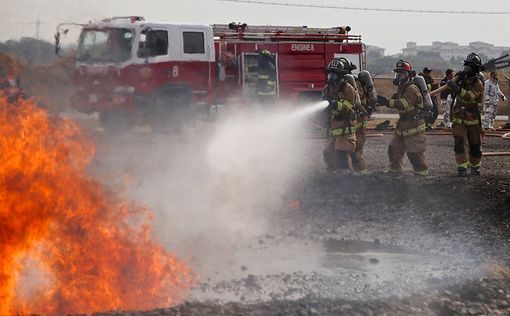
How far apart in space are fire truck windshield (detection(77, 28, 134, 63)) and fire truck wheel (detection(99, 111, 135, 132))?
1134mm

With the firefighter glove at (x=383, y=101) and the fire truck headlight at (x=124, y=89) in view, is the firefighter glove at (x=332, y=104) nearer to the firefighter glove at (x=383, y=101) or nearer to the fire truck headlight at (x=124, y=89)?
the firefighter glove at (x=383, y=101)

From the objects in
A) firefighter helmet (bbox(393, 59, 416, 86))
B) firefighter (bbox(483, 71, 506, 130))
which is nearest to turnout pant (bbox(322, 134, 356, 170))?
firefighter helmet (bbox(393, 59, 416, 86))

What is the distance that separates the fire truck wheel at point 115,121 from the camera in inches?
571

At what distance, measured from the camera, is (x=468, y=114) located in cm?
1084

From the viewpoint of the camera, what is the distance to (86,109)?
14055 millimetres

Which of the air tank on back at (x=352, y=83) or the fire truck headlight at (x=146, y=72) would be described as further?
the fire truck headlight at (x=146, y=72)

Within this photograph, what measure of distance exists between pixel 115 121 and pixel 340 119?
569cm

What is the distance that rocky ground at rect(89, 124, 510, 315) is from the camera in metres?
5.51

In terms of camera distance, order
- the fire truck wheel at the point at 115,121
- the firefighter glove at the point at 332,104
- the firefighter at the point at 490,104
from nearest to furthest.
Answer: the firefighter glove at the point at 332,104 < the fire truck wheel at the point at 115,121 < the firefighter at the point at 490,104

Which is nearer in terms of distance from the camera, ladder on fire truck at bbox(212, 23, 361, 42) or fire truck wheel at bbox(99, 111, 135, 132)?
fire truck wheel at bbox(99, 111, 135, 132)

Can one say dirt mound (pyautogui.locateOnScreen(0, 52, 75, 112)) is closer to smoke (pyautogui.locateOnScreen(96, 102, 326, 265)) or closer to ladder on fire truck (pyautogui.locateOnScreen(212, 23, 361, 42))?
smoke (pyautogui.locateOnScreen(96, 102, 326, 265))

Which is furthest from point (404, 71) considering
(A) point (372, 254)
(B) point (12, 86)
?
(B) point (12, 86)

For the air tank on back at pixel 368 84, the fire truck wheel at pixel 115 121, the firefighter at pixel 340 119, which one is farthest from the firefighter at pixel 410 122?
the fire truck wheel at pixel 115 121

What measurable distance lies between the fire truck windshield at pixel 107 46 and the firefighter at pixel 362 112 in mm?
5569
